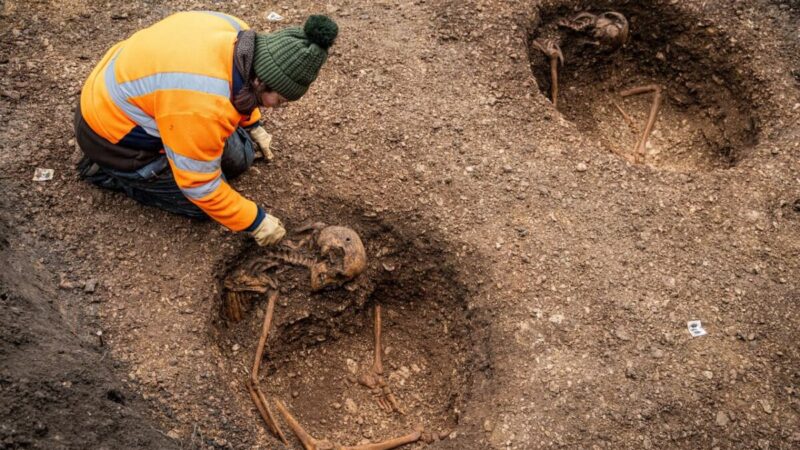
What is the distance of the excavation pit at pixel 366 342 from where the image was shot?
434 cm

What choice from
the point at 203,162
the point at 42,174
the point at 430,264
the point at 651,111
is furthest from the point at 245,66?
the point at 651,111

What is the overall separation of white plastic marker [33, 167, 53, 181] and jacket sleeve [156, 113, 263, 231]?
1.31 meters

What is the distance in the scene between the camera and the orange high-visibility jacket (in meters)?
3.46

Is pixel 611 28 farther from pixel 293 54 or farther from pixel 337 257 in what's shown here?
pixel 293 54

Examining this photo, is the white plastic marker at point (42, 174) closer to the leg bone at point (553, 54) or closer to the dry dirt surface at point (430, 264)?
the dry dirt surface at point (430, 264)

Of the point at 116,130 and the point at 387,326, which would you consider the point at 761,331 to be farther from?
the point at 116,130

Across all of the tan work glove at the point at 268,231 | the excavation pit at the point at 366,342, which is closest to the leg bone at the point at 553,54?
the excavation pit at the point at 366,342

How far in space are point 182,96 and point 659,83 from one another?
4.30 metres

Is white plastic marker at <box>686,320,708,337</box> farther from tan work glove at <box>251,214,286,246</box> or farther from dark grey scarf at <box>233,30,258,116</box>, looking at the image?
dark grey scarf at <box>233,30,258,116</box>

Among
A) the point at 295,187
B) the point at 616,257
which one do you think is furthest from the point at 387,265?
the point at 616,257

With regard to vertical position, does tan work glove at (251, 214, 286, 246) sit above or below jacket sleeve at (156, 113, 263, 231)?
below

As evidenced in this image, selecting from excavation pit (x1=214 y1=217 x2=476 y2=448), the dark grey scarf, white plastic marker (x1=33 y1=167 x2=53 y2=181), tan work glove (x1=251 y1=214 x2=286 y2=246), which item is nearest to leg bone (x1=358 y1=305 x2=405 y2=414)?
excavation pit (x1=214 y1=217 x2=476 y2=448)

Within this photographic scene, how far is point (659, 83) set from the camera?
20.2ft

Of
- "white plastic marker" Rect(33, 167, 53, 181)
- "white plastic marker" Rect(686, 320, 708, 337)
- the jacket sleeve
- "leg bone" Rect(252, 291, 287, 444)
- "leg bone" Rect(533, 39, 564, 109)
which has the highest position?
the jacket sleeve
